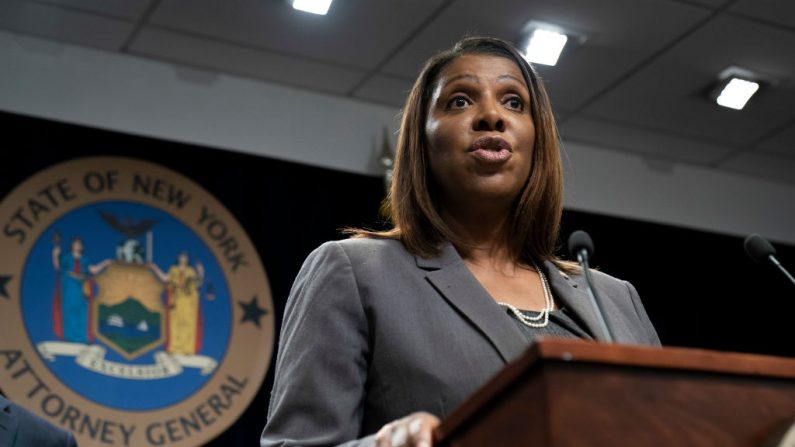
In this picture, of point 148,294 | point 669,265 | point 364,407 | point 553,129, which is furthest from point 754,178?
point 364,407

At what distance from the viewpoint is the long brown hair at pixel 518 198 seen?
6.02 feet

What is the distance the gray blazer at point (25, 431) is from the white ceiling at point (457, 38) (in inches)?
87.0

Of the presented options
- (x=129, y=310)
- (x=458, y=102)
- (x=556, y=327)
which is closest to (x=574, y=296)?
(x=556, y=327)

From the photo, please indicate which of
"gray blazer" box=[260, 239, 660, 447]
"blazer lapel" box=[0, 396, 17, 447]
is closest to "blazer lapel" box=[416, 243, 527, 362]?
"gray blazer" box=[260, 239, 660, 447]

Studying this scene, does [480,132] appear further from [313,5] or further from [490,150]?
[313,5]

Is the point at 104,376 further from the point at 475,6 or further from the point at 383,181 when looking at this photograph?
the point at 475,6

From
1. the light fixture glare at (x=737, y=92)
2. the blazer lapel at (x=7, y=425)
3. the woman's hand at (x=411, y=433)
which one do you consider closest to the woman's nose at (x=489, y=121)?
the woman's hand at (x=411, y=433)

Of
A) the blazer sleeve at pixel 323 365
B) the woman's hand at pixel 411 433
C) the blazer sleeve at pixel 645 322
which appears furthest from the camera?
the blazer sleeve at pixel 645 322

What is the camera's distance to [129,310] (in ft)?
15.6

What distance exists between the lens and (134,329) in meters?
4.73

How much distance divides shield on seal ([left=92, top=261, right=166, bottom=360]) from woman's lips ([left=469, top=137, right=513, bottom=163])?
3.13 meters

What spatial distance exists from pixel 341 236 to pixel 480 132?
3520 millimetres

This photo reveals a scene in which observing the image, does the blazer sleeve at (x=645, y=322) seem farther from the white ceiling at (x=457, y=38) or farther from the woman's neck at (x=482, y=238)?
the white ceiling at (x=457, y=38)

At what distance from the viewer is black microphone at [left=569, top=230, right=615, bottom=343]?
5.40 ft
